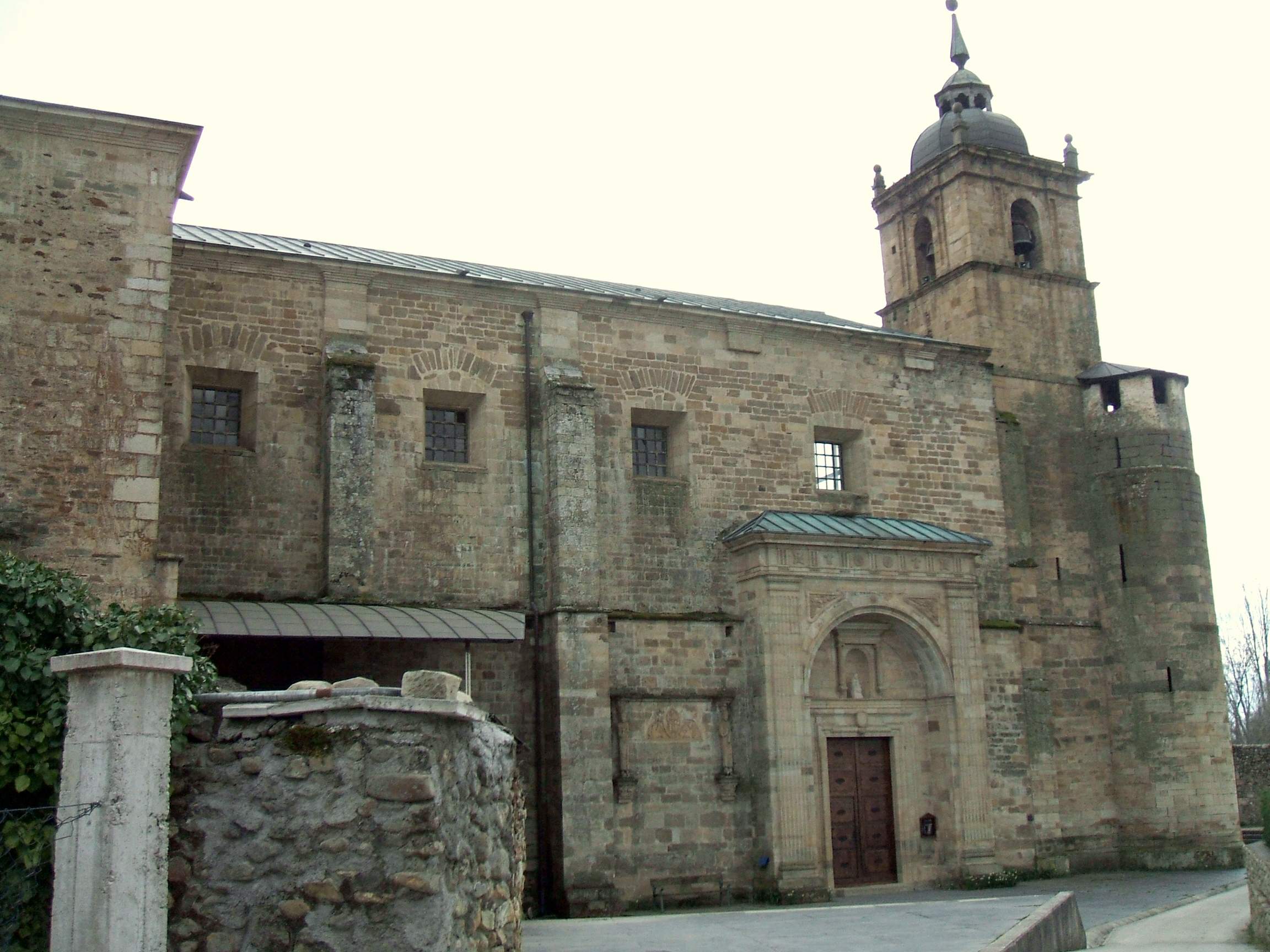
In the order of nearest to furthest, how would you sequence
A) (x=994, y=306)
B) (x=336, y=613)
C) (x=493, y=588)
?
(x=336, y=613)
(x=493, y=588)
(x=994, y=306)

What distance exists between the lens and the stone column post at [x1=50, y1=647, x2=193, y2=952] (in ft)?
A: 25.5

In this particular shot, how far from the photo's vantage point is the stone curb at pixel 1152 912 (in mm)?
16547

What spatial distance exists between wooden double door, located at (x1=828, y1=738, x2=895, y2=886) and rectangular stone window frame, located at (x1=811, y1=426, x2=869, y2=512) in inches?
171

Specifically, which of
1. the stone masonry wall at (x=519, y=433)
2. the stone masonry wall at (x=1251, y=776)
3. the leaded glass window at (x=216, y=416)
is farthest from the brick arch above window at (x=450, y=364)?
the stone masonry wall at (x=1251, y=776)

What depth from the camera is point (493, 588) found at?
20609 mm

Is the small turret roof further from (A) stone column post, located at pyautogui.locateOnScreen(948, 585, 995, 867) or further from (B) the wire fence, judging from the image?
(B) the wire fence

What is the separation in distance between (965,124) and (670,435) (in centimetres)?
1204

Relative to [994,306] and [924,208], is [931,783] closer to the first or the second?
[994,306]

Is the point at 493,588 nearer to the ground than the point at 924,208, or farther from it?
nearer to the ground

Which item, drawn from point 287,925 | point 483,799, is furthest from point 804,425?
point 287,925

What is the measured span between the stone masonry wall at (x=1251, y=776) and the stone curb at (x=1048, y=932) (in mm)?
21377

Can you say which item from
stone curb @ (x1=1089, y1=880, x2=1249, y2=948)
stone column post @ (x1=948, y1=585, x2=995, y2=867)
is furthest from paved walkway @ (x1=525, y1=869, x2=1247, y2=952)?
stone column post @ (x1=948, y1=585, x2=995, y2=867)

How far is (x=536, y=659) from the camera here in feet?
67.6

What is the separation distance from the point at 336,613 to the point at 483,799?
9.33 m
